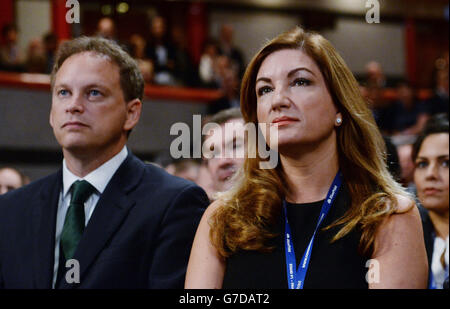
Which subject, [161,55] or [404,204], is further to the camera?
[161,55]

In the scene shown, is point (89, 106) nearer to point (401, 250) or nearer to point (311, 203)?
point (311, 203)

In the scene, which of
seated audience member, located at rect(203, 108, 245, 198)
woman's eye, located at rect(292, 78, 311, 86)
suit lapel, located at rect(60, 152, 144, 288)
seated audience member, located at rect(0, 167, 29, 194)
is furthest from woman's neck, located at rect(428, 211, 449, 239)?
seated audience member, located at rect(0, 167, 29, 194)

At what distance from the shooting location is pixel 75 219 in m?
1.94

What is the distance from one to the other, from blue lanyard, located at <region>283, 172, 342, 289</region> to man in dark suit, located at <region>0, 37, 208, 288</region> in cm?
36

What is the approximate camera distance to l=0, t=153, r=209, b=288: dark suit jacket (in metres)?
1.86

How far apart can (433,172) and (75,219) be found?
4.82ft

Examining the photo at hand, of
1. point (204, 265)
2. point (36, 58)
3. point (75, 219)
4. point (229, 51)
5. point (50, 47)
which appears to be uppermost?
point (229, 51)

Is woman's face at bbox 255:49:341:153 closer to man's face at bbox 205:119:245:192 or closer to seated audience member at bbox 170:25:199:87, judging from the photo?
man's face at bbox 205:119:245:192

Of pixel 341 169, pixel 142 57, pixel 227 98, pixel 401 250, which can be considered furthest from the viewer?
pixel 142 57

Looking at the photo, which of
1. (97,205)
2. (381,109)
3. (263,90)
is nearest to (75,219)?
(97,205)

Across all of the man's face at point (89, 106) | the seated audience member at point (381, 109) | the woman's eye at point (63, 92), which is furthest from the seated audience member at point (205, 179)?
the seated audience member at point (381, 109)

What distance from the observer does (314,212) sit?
5.61 ft

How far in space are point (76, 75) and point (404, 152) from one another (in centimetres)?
245

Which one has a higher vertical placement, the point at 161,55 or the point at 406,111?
the point at 161,55
